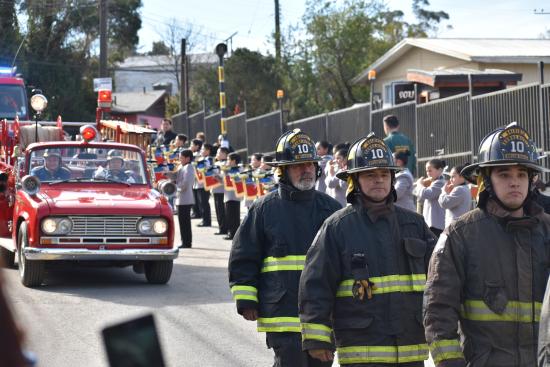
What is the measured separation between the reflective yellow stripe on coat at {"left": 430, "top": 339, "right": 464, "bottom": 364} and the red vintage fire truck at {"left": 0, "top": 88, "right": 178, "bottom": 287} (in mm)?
8756

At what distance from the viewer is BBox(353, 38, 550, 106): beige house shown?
30.2 metres

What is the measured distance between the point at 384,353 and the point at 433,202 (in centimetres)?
769

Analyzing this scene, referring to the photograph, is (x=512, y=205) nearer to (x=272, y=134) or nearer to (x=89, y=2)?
(x=272, y=134)

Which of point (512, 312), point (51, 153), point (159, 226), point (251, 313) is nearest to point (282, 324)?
point (251, 313)

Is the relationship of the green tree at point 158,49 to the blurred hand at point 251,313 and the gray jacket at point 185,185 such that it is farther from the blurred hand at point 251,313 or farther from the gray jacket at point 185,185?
the blurred hand at point 251,313

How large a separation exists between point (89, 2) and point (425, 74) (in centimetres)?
3156

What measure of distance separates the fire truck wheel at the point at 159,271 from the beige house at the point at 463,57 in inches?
542

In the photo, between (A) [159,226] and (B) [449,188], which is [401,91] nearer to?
(A) [159,226]

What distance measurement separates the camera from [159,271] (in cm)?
1335

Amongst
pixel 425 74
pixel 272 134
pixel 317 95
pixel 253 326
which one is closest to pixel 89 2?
pixel 317 95

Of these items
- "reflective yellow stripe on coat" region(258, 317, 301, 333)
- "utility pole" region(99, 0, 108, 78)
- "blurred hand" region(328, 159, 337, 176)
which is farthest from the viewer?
"utility pole" region(99, 0, 108, 78)

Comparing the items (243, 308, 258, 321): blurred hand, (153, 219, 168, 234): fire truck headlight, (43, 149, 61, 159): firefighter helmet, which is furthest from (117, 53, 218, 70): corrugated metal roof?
(243, 308, 258, 321): blurred hand

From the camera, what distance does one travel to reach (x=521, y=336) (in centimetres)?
445

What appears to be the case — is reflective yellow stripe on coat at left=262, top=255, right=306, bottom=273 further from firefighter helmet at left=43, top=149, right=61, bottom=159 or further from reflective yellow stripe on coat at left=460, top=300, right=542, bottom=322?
firefighter helmet at left=43, top=149, right=61, bottom=159
